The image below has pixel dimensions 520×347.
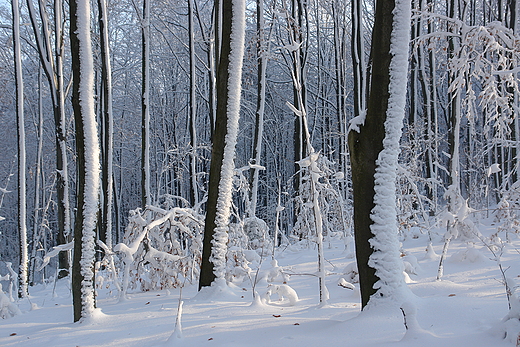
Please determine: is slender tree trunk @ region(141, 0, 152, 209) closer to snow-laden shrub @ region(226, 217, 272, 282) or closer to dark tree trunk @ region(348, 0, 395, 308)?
snow-laden shrub @ region(226, 217, 272, 282)

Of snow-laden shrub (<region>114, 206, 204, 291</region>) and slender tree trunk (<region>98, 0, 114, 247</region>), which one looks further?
slender tree trunk (<region>98, 0, 114, 247</region>)

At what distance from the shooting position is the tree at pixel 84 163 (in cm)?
390

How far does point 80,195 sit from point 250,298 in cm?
227

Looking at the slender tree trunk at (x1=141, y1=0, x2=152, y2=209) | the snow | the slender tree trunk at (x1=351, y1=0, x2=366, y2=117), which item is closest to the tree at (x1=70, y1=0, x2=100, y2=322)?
the snow

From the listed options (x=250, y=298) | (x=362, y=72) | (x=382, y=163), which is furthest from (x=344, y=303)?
(x=362, y=72)

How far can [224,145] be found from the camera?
482cm

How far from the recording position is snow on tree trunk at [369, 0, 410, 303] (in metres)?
3.05

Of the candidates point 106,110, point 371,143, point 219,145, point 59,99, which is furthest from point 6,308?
point 59,99

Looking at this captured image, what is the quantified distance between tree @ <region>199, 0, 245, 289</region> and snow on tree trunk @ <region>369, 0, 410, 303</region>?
7.02 ft

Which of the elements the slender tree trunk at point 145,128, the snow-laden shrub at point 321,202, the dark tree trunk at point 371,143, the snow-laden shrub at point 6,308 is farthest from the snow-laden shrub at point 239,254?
the snow-laden shrub at point 6,308

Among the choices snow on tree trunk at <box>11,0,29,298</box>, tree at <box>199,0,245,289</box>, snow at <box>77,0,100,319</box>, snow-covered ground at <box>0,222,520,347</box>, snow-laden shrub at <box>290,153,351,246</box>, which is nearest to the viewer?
A: snow-covered ground at <box>0,222,520,347</box>

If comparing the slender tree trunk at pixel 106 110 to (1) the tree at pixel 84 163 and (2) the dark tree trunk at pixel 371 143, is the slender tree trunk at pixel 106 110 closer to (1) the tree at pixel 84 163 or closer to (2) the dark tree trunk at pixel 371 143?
(1) the tree at pixel 84 163

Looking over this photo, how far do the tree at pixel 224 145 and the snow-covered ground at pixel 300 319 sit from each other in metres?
0.45

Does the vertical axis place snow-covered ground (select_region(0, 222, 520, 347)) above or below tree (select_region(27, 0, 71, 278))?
below
